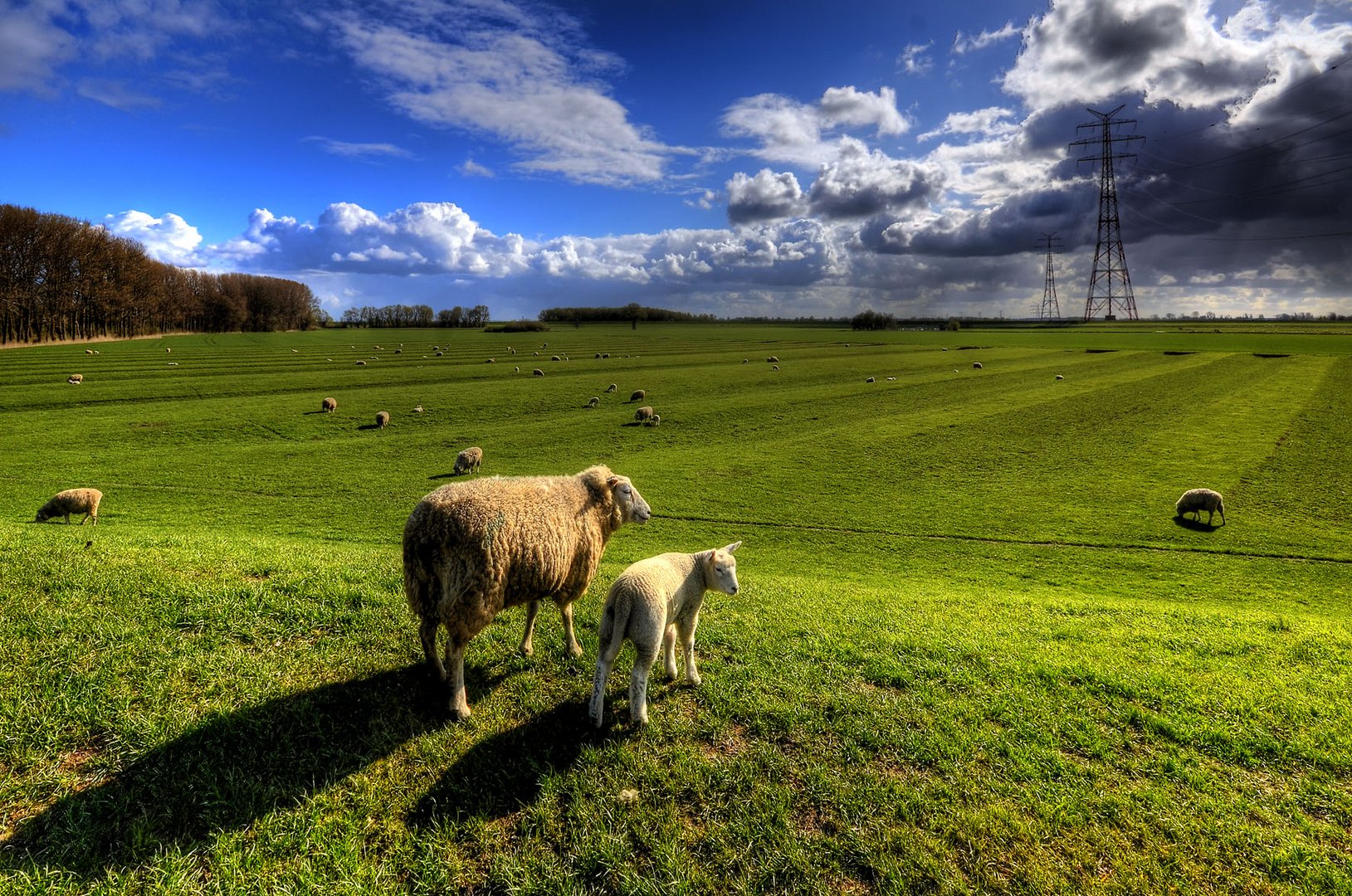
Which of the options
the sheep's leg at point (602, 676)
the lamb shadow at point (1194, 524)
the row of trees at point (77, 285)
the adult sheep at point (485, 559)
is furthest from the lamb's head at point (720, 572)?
the row of trees at point (77, 285)

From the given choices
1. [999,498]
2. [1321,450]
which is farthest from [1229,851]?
[1321,450]

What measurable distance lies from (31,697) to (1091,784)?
939 cm

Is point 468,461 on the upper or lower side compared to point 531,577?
lower

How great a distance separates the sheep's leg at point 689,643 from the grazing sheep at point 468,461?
2034 centimetres

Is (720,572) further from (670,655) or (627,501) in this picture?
(627,501)

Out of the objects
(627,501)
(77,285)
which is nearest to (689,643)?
(627,501)

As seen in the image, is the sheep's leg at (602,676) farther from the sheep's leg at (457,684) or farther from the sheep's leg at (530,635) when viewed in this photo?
the sheep's leg at (530,635)

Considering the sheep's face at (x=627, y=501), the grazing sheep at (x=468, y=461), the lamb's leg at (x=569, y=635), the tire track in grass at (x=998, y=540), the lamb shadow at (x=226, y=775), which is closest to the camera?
the lamb shadow at (x=226, y=775)

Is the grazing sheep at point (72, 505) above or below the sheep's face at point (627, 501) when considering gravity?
below

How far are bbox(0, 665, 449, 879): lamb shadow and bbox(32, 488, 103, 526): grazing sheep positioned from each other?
18.1 m

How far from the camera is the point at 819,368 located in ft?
206

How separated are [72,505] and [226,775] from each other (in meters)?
19.5

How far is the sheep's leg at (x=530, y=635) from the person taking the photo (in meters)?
6.83

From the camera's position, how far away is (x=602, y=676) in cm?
555
